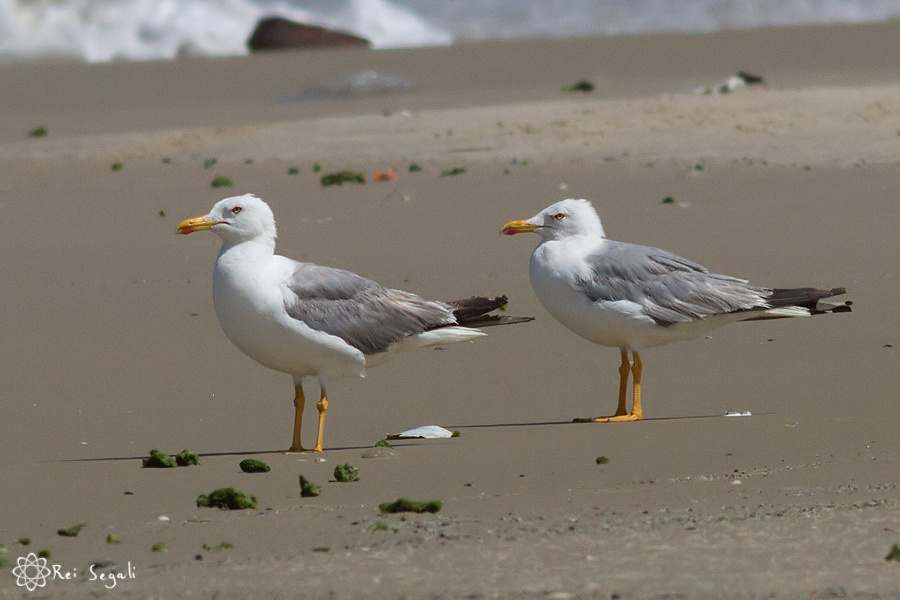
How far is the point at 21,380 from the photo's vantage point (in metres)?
8.59

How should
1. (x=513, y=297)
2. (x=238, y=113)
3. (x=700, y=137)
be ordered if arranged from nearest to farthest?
(x=513, y=297)
(x=700, y=137)
(x=238, y=113)

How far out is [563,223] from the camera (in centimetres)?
830

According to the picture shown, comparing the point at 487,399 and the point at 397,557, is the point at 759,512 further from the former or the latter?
the point at 487,399

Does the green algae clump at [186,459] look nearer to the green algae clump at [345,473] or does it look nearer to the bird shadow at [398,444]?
the bird shadow at [398,444]

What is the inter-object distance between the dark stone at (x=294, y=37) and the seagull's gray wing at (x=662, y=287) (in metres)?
16.8

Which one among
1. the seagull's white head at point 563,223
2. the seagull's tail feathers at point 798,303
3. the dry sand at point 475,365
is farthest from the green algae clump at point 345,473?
the seagull's tail feathers at point 798,303

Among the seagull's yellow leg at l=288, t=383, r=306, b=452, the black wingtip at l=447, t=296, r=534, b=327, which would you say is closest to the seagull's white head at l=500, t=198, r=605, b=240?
the black wingtip at l=447, t=296, r=534, b=327

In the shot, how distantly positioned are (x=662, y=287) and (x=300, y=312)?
2113 mm

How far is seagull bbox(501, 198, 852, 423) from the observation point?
7961mm

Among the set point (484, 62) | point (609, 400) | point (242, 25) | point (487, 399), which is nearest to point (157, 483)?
point (487, 399)

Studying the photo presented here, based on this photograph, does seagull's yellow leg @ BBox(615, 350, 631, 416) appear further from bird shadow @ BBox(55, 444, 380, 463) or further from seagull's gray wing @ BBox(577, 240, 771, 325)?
bird shadow @ BBox(55, 444, 380, 463)

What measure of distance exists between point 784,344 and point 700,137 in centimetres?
583

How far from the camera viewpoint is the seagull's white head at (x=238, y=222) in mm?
7363

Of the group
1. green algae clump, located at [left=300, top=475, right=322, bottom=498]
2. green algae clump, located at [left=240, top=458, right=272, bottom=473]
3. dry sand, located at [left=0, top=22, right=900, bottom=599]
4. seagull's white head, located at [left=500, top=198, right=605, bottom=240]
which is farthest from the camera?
seagull's white head, located at [left=500, top=198, right=605, bottom=240]
